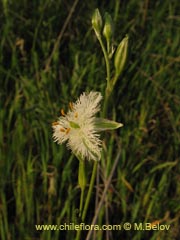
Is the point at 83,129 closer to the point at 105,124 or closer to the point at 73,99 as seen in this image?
the point at 105,124

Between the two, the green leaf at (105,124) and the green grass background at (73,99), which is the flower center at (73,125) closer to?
the green leaf at (105,124)

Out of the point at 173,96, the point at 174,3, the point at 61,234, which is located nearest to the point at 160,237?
Result: the point at 61,234

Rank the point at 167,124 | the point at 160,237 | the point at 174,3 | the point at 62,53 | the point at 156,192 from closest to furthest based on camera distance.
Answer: the point at 160,237
the point at 156,192
the point at 167,124
the point at 62,53
the point at 174,3

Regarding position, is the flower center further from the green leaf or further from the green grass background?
the green grass background

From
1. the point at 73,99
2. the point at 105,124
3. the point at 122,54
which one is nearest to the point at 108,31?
the point at 122,54

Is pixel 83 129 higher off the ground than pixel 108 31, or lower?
lower

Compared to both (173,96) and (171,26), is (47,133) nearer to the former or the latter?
(173,96)

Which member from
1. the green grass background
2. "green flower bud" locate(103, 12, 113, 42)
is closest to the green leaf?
"green flower bud" locate(103, 12, 113, 42)
